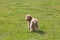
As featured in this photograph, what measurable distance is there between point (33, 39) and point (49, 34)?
77 centimetres

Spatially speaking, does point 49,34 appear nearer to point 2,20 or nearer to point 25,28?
point 25,28

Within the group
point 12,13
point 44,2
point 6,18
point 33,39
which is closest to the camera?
point 33,39

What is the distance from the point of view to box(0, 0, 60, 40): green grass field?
10.1m

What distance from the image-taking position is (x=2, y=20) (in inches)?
483

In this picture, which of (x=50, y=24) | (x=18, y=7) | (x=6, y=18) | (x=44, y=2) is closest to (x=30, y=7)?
(x=18, y=7)

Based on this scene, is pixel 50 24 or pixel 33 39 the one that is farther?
pixel 50 24

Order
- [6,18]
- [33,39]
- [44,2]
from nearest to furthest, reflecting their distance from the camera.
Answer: [33,39] → [6,18] → [44,2]

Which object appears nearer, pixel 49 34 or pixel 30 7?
pixel 49 34

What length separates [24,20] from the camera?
40.2ft

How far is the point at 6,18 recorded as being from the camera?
12.7m

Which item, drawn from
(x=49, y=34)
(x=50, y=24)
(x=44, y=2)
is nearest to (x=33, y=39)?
(x=49, y=34)

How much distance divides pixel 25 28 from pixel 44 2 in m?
5.92

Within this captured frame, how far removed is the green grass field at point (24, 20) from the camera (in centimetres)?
Answer: 1008

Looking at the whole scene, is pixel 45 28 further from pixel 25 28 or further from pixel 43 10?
pixel 43 10
